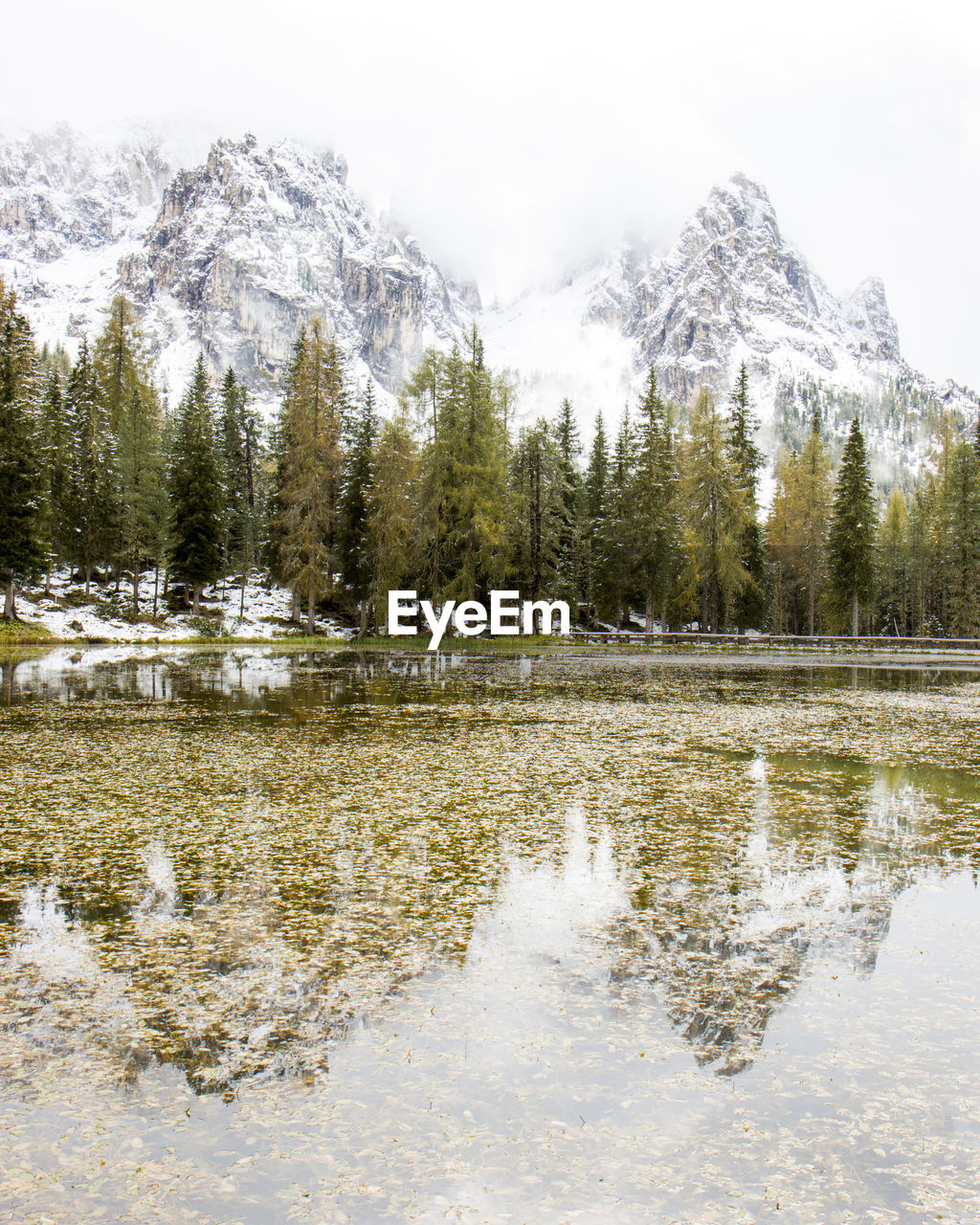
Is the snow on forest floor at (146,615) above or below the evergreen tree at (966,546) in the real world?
below

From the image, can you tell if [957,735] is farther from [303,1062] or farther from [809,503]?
[809,503]

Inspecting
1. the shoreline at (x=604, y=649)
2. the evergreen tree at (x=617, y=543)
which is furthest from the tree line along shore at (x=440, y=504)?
the shoreline at (x=604, y=649)

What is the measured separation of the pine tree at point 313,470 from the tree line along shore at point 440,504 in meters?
0.12

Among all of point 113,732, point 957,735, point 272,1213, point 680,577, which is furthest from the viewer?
point 680,577

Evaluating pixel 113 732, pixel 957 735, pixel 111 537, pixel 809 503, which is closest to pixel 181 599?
pixel 111 537

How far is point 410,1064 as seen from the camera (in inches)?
149

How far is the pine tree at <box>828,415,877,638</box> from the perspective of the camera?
54719mm

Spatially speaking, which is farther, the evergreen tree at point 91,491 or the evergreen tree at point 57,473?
the evergreen tree at point 91,491

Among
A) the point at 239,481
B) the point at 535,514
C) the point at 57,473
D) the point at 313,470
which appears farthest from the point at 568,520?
the point at 57,473

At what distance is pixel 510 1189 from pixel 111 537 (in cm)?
5648

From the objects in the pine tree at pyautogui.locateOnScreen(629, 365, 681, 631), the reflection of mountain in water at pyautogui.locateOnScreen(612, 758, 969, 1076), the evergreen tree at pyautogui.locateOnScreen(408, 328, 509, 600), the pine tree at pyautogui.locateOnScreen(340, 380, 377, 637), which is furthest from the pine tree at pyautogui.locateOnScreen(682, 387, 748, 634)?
the reflection of mountain in water at pyautogui.locateOnScreen(612, 758, 969, 1076)

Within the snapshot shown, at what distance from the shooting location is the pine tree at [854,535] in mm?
54719

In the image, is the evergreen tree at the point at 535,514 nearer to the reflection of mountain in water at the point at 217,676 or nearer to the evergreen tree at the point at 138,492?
the reflection of mountain in water at the point at 217,676
